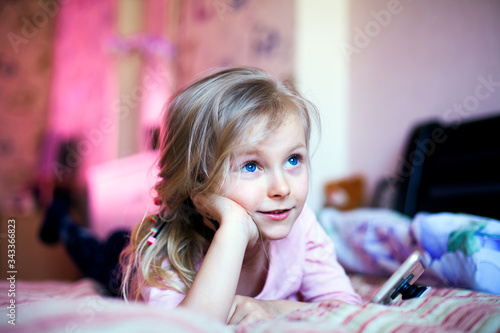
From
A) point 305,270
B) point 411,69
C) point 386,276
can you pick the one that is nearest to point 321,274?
point 305,270

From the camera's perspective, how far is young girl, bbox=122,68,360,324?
0.61 m

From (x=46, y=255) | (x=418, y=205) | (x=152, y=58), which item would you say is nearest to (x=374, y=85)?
(x=418, y=205)

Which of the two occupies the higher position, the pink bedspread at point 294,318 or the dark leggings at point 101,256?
the pink bedspread at point 294,318

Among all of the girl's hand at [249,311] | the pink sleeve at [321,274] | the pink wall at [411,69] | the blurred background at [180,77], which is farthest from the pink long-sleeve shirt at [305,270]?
the pink wall at [411,69]

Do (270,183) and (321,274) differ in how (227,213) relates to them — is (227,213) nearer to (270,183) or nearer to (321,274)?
(270,183)

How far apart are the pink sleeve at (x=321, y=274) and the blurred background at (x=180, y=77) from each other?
0.38 meters

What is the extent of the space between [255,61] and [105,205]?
1.03m

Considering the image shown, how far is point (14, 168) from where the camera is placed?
10.00 feet

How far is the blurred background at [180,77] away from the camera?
1.48m

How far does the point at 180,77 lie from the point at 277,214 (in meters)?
2.02

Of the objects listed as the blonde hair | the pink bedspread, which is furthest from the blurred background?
the pink bedspread

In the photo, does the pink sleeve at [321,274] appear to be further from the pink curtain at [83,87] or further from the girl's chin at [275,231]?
the pink curtain at [83,87]

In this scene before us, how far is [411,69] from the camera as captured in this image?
160 cm

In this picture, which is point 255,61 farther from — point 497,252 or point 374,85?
point 497,252
